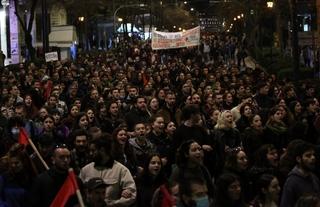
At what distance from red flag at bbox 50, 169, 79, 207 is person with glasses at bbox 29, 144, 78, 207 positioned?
59cm

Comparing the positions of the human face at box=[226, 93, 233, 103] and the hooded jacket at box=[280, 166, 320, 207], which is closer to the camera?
the hooded jacket at box=[280, 166, 320, 207]

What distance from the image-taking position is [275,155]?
906 cm

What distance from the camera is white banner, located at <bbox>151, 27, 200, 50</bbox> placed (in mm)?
33281

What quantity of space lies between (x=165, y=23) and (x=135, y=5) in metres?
18.9

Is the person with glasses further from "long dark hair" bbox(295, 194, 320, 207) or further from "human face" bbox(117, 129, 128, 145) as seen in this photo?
"long dark hair" bbox(295, 194, 320, 207)

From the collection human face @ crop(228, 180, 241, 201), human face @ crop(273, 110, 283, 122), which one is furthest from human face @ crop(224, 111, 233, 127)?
human face @ crop(228, 180, 241, 201)

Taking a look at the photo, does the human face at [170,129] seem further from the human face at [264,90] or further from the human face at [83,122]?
the human face at [264,90]

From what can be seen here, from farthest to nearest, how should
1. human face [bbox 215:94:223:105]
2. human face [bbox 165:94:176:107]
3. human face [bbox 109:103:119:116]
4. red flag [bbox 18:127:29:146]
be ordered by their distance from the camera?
human face [bbox 215:94:223:105] < human face [bbox 165:94:176:107] < human face [bbox 109:103:119:116] < red flag [bbox 18:127:29:146]

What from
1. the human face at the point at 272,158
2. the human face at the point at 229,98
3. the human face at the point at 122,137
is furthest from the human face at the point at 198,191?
the human face at the point at 229,98

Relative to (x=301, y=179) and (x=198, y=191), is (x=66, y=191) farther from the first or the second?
(x=301, y=179)

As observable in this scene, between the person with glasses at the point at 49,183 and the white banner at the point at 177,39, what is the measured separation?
83.5ft

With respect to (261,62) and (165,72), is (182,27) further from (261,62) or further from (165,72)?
(165,72)

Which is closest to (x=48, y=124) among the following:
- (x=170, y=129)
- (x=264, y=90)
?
(x=170, y=129)

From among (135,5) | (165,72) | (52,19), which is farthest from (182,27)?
(165,72)
